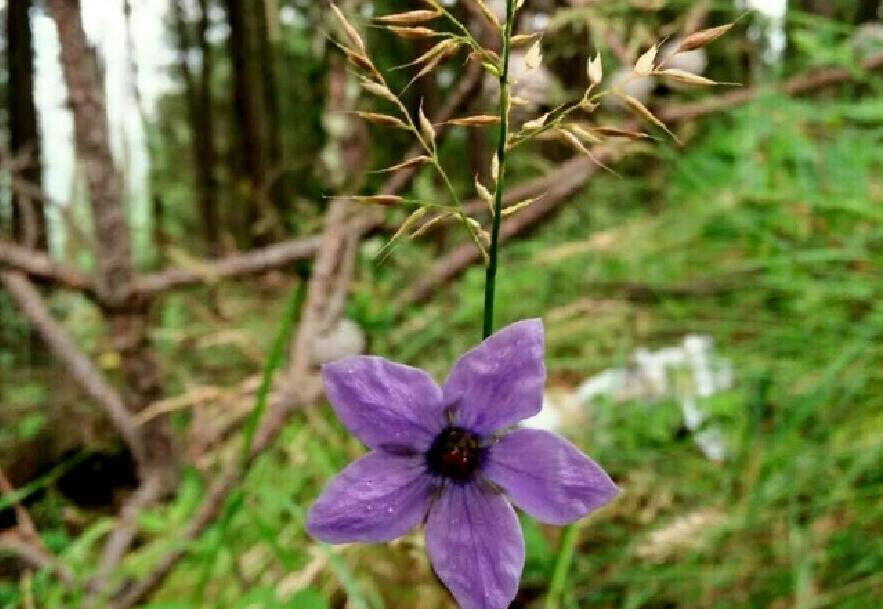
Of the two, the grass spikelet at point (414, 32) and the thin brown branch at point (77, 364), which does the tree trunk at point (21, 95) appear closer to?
the thin brown branch at point (77, 364)

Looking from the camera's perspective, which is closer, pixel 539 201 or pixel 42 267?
pixel 42 267

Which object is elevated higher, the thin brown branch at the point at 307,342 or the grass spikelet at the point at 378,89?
the grass spikelet at the point at 378,89

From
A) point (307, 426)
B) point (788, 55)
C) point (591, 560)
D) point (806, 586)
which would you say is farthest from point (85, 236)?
point (788, 55)

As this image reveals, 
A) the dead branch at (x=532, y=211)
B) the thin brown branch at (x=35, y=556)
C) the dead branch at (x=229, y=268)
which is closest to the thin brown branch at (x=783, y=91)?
the dead branch at (x=532, y=211)

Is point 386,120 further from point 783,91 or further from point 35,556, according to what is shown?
point 783,91

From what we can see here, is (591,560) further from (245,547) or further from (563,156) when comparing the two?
(563,156)

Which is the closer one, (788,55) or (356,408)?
(356,408)

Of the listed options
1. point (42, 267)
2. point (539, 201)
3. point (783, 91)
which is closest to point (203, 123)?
point (783, 91)
